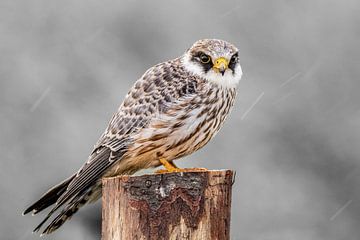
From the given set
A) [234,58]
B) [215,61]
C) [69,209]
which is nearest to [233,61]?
[234,58]

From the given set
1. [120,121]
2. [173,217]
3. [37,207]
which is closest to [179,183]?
[173,217]

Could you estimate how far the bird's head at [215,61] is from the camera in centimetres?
421

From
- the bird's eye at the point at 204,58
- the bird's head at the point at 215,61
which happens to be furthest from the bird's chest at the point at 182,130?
the bird's eye at the point at 204,58

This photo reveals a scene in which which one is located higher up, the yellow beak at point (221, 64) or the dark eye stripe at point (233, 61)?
the dark eye stripe at point (233, 61)

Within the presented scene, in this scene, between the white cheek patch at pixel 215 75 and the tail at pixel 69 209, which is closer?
the tail at pixel 69 209

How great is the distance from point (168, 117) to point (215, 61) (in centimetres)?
50

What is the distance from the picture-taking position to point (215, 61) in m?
4.23

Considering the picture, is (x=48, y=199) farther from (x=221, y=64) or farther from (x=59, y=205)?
(x=221, y=64)

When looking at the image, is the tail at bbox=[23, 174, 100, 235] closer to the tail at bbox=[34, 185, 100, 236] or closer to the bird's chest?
the tail at bbox=[34, 185, 100, 236]

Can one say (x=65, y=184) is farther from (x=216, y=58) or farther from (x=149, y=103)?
(x=216, y=58)

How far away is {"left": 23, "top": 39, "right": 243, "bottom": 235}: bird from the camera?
420 cm

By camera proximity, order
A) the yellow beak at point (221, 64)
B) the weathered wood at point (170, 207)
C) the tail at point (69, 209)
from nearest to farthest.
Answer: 1. the weathered wood at point (170, 207)
2. the tail at point (69, 209)
3. the yellow beak at point (221, 64)

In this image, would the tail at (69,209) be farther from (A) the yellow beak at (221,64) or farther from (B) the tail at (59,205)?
(A) the yellow beak at (221,64)

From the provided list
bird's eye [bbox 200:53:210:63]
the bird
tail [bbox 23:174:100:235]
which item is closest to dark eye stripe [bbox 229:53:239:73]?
the bird
